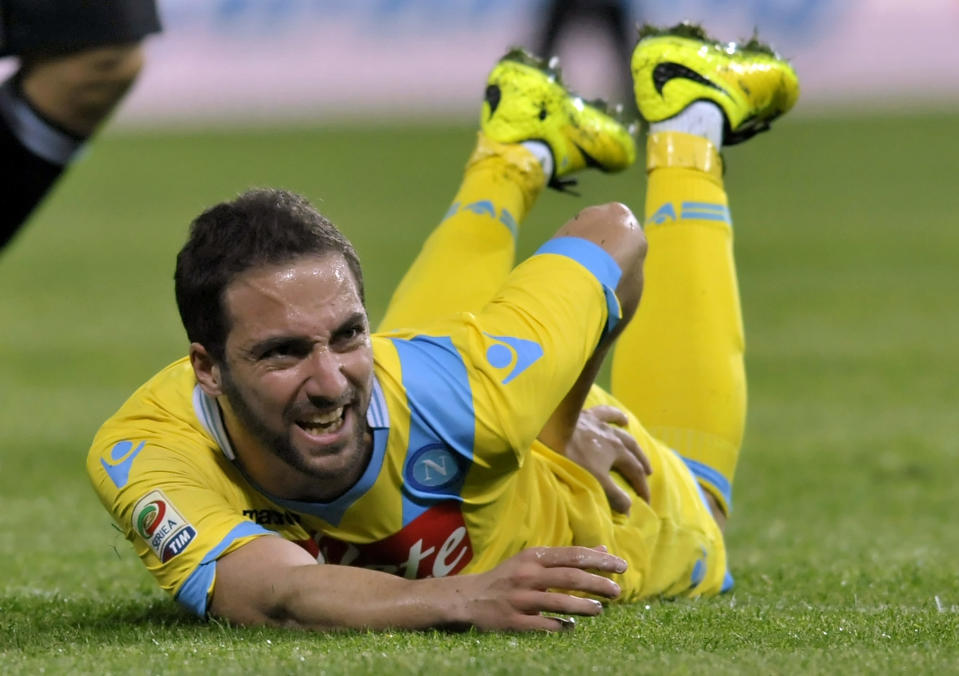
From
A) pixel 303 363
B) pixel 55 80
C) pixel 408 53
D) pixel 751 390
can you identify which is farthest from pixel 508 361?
pixel 408 53

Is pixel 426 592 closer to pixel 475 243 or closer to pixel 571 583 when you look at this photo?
pixel 571 583

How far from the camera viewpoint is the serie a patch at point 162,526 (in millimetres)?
2953

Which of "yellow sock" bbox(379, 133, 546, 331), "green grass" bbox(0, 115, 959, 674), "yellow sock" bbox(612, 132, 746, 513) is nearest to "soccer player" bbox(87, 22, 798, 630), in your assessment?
"green grass" bbox(0, 115, 959, 674)

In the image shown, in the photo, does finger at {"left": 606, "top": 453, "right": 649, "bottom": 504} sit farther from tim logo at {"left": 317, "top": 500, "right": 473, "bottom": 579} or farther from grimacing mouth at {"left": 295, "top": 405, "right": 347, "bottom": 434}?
grimacing mouth at {"left": 295, "top": 405, "right": 347, "bottom": 434}

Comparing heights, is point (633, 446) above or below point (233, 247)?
below

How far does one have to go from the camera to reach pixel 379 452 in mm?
3047

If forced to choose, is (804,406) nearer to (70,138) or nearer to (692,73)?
(692,73)

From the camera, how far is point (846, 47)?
19.5 m

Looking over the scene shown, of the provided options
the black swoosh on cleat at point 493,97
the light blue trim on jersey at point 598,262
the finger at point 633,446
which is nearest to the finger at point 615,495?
the finger at point 633,446

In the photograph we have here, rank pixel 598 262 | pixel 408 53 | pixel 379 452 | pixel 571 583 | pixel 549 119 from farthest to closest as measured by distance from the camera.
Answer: pixel 408 53
pixel 549 119
pixel 598 262
pixel 379 452
pixel 571 583

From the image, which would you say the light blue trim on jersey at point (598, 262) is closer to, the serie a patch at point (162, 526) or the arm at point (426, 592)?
the arm at point (426, 592)

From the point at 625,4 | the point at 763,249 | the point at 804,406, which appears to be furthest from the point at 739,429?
the point at 625,4

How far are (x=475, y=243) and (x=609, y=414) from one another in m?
0.68

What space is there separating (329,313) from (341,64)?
1810 centimetres
